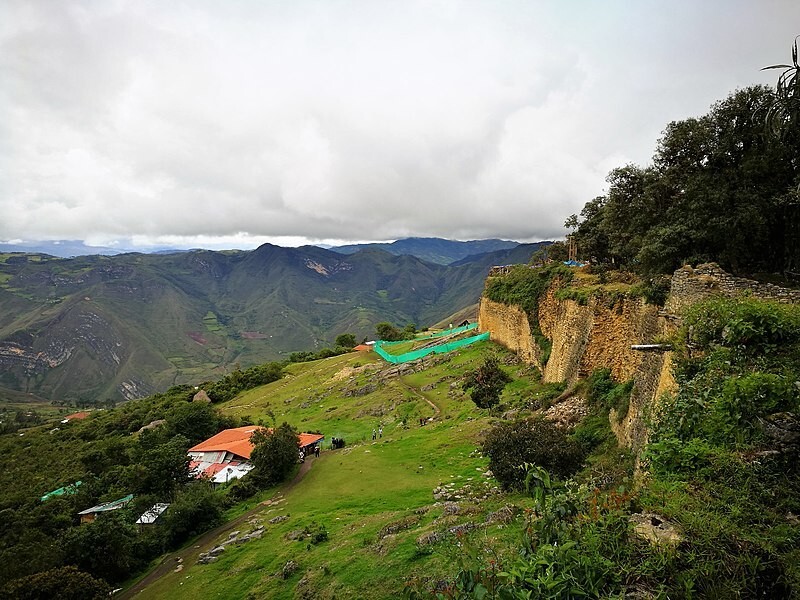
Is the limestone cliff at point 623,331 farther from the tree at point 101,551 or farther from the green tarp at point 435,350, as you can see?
the tree at point 101,551

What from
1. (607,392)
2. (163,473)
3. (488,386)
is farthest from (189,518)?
(607,392)

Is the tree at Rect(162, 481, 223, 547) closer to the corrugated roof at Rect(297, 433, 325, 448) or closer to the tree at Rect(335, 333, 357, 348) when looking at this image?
the corrugated roof at Rect(297, 433, 325, 448)

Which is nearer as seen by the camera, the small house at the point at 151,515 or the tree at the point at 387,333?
the small house at the point at 151,515

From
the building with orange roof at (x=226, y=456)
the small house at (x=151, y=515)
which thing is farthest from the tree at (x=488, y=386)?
the small house at (x=151, y=515)

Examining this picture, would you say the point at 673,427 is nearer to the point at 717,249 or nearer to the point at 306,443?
the point at 717,249

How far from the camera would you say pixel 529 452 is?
1473cm

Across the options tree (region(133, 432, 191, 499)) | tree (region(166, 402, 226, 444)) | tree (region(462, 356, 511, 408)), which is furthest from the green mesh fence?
tree (region(133, 432, 191, 499))

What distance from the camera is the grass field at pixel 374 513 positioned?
1313 cm

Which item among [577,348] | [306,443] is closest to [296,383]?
[306,443]

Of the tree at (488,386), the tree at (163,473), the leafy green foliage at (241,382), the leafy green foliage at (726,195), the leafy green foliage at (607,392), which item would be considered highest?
the leafy green foliage at (726,195)

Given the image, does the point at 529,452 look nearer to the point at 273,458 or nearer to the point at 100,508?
the point at 273,458

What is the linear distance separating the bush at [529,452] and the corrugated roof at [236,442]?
23.1 meters

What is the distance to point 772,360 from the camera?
24.8 feet

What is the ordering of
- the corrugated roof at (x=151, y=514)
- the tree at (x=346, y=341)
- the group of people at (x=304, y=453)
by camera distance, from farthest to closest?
1. the tree at (x=346, y=341)
2. the group of people at (x=304, y=453)
3. the corrugated roof at (x=151, y=514)
